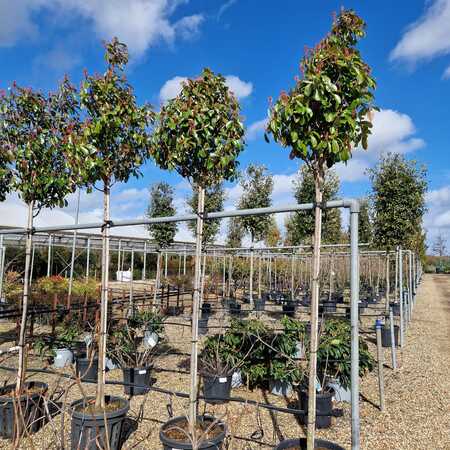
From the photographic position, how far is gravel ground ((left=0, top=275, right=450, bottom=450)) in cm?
354

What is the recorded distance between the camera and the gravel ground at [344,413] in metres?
3.54

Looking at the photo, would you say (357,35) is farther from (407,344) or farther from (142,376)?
(407,344)

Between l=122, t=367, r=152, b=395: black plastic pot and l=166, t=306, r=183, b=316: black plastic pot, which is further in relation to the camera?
l=166, t=306, r=183, b=316: black plastic pot

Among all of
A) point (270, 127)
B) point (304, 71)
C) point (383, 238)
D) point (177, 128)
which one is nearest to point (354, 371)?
point (270, 127)

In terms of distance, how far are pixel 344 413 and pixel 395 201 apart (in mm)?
6196

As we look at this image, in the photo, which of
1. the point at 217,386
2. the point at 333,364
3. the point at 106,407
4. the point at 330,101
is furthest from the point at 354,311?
the point at 217,386

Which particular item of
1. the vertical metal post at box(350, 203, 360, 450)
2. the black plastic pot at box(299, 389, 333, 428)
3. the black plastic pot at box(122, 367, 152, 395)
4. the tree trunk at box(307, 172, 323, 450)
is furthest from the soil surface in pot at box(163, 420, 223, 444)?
the black plastic pot at box(122, 367, 152, 395)

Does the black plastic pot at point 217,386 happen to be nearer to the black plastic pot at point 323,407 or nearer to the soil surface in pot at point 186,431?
the black plastic pot at point 323,407

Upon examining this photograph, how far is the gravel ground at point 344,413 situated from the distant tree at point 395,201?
3012mm

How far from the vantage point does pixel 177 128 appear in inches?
120

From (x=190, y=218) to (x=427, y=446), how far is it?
301 cm

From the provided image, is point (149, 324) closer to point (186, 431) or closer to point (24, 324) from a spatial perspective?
point (24, 324)

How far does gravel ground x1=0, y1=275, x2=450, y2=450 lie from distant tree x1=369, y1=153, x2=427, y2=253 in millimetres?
3012

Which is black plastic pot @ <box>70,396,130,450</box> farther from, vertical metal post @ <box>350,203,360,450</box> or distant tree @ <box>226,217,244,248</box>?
distant tree @ <box>226,217,244,248</box>
